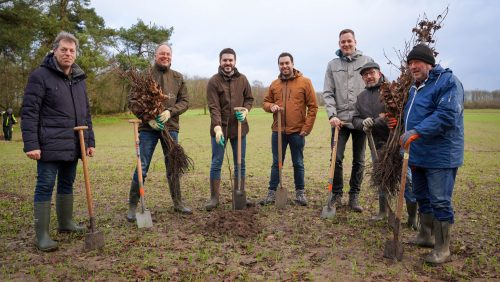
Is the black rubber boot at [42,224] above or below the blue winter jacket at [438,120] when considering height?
below

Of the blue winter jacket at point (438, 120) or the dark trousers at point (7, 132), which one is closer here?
the blue winter jacket at point (438, 120)

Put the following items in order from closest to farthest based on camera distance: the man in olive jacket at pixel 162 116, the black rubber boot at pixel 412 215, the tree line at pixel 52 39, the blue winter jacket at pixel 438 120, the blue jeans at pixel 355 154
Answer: the blue winter jacket at pixel 438 120 < the black rubber boot at pixel 412 215 < the man in olive jacket at pixel 162 116 < the blue jeans at pixel 355 154 < the tree line at pixel 52 39

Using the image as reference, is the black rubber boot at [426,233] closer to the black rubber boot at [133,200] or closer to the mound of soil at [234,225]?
the mound of soil at [234,225]

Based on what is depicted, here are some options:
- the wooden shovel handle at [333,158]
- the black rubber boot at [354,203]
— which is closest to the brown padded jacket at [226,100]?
the wooden shovel handle at [333,158]

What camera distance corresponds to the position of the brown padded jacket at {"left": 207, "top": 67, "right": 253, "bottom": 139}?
20.4ft

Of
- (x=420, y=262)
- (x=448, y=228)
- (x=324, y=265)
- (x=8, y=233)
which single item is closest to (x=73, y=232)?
(x=8, y=233)

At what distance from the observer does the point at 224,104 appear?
20.7ft

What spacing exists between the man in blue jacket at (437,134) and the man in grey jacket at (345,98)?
64.4 inches

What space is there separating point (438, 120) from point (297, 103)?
8.90 feet

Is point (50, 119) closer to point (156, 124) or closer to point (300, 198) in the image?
point (156, 124)

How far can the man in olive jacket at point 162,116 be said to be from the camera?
5652 millimetres

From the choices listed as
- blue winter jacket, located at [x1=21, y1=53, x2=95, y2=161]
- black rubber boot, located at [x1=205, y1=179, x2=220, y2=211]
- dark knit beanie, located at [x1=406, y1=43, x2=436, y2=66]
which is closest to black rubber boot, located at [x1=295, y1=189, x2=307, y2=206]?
black rubber boot, located at [x1=205, y1=179, x2=220, y2=211]

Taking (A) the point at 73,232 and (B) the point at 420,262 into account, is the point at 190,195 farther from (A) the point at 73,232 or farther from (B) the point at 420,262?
(B) the point at 420,262

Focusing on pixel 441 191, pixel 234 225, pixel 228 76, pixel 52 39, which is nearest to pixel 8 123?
pixel 52 39
